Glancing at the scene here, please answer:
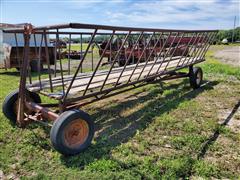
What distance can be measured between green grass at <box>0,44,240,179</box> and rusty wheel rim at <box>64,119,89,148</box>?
0.54ft

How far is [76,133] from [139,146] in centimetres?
82

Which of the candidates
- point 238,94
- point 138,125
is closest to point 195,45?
point 238,94

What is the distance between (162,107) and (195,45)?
2.09 meters

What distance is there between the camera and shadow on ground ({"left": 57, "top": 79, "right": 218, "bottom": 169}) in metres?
3.02

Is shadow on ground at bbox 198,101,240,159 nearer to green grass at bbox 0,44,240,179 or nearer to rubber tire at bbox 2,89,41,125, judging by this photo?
green grass at bbox 0,44,240,179

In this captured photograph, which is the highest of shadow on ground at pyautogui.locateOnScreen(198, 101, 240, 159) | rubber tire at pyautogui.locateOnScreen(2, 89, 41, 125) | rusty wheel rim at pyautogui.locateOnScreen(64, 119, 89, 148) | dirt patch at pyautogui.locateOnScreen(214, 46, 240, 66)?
dirt patch at pyautogui.locateOnScreen(214, 46, 240, 66)

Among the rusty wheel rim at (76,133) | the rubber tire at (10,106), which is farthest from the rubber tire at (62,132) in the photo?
the rubber tire at (10,106)

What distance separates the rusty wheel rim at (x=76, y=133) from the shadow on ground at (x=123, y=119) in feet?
0.51

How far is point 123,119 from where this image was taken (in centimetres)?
425

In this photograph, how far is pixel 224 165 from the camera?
285 centimetres

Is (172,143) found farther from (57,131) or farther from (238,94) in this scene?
(238,94)

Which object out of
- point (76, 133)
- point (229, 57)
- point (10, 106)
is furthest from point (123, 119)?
point (229, 57)

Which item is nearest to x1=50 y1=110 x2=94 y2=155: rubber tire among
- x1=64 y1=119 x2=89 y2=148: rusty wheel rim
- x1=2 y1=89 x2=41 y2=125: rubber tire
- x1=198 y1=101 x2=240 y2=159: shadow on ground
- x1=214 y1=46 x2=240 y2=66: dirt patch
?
x1=64 y1=119 x2=89 y2=148: rusty wheel rim

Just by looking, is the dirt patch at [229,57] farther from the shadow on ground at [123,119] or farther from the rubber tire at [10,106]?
the rubber tire at [10,106]
